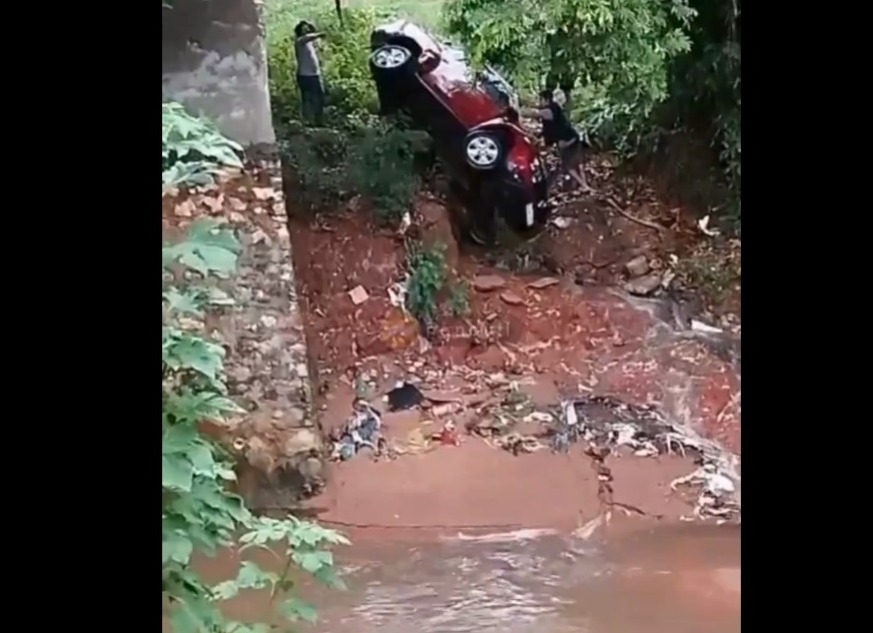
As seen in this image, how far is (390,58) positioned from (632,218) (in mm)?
674

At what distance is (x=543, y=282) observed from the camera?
224 centimetres

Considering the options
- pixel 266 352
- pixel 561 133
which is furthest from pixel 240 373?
pixel 561 133

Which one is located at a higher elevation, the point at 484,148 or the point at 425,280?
the point at 484,148

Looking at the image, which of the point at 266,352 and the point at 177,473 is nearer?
the point at 177,473

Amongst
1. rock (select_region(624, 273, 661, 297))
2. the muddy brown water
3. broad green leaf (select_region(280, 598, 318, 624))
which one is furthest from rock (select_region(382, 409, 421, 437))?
broad green leaf (select_region(280, 598, 318, 624))

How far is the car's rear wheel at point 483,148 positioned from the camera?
85.5 inches

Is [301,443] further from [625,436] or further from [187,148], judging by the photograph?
[187,148]

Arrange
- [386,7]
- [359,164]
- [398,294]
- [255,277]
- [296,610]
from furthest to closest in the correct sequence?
[398,294]
[359,164]
[386,7]
[255,277]
[296,610]

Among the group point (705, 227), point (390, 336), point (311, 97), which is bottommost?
point (390, 336)

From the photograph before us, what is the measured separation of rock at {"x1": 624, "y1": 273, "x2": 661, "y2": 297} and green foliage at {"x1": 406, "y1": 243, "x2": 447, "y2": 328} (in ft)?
1.43

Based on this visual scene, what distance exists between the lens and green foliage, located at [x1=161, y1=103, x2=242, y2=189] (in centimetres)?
99
